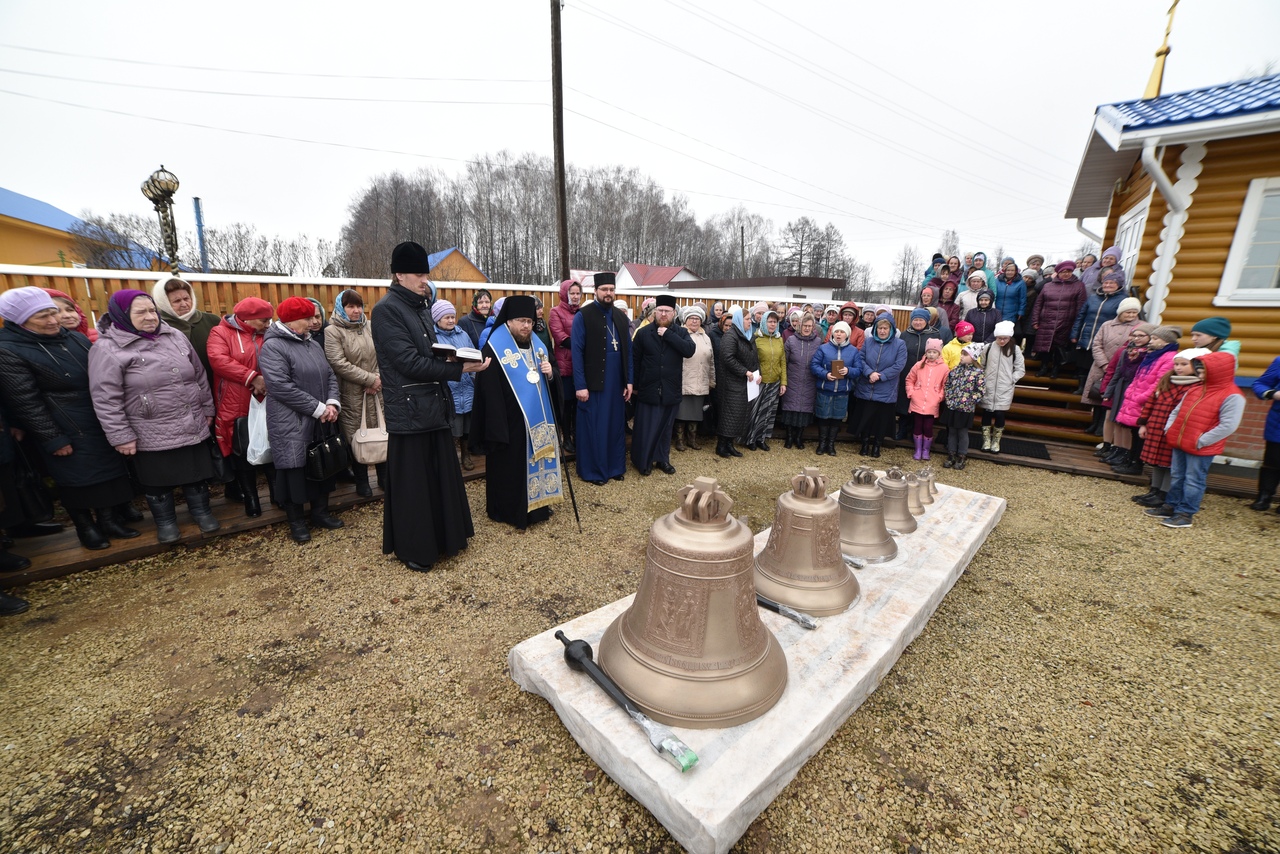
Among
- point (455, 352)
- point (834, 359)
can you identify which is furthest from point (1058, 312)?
point (455, 352)

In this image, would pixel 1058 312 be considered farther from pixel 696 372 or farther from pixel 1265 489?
pixel 696 372

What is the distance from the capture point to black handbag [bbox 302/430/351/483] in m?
4.01

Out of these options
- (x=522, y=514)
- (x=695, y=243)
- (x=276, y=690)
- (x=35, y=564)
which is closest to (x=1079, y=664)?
(x=522, y=514)

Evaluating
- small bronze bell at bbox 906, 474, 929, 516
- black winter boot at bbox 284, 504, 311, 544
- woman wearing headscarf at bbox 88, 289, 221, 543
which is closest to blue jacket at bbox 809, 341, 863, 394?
small bronze bell at bbox 906, 474, 929, 516

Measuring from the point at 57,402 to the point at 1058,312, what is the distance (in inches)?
471

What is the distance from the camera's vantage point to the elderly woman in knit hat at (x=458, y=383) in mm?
4852

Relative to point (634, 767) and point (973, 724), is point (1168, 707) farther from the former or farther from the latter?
point (634, 767)

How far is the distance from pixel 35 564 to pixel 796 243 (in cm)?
5295

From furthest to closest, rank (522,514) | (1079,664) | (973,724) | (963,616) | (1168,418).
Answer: (1168,418)
(522,514)
(963,616)
(1079,664)
(973,724)

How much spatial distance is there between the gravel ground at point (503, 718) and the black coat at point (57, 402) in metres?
0.79

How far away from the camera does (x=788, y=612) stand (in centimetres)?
266

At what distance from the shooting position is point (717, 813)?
1.65m

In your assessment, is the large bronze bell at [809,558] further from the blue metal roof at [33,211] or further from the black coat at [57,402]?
the blue metal roof at [33,211]

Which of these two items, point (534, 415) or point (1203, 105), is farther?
point (1203, 105)
